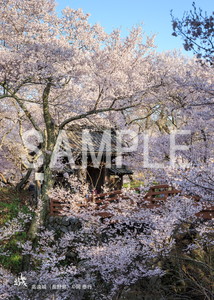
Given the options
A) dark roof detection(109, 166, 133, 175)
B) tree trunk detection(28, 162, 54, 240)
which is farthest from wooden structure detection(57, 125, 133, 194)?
tree trunk detection(28, 162, 54, 240)

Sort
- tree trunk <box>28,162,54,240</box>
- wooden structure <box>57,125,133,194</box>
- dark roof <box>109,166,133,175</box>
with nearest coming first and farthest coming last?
tree trunk <box>28,162,54,240</box> < wooden structure <box>57,125,133,194</box> < dark roof <box>109,166,133,175</box>

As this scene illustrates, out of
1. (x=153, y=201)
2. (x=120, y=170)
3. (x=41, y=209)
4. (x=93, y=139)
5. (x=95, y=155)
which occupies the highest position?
(x=93, y=139)

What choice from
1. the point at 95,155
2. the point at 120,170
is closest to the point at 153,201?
the point at 95,155

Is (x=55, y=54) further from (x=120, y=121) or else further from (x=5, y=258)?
(x=120, y=121)

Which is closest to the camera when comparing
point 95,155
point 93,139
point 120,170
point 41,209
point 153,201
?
point 153,201

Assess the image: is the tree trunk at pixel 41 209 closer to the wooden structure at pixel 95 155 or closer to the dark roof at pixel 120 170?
the wooden structure at pixel 95 155

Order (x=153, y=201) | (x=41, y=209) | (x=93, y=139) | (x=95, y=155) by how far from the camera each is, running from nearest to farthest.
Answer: (x=153, y=201) < (x=41, y=209) < (x=95, y=155) < (x=93, y=139)

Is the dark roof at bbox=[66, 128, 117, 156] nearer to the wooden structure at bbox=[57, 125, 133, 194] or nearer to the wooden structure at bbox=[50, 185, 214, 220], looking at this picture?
the wooden structure at bbox=[57, 125, 133, 194]

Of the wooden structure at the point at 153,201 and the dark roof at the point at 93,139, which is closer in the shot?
the wooden structure at the point at 153,201

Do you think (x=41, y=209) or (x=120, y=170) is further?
(x=120, y=170)

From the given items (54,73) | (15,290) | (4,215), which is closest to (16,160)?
(4,215)

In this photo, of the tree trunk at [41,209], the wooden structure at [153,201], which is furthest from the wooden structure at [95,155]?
the tree trunk at [41,209]

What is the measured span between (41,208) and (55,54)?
569cm

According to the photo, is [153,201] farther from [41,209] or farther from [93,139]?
[93,139]
